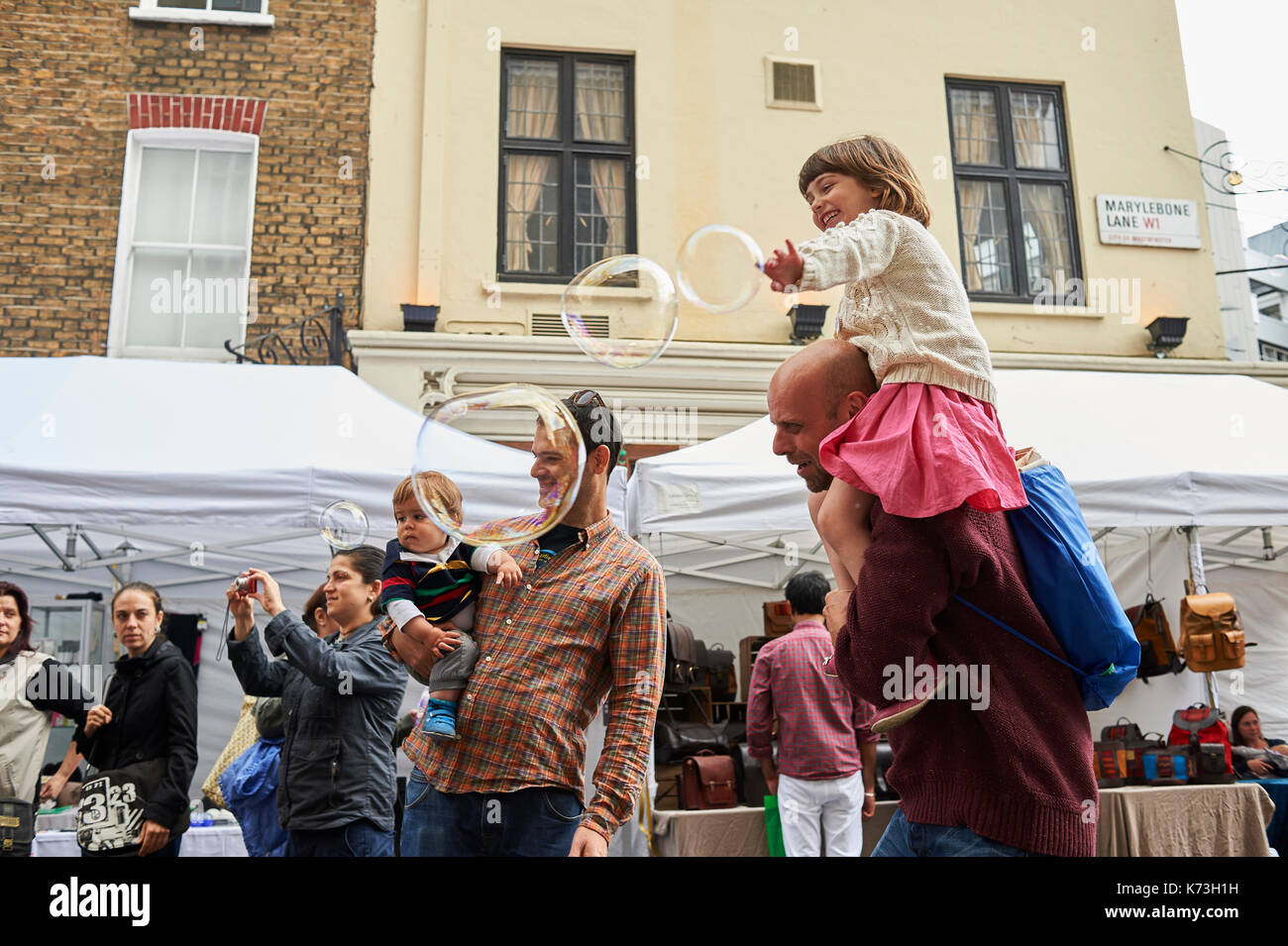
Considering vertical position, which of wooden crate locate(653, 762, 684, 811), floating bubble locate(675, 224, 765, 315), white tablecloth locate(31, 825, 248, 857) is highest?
floating bubble locate(675, 224, 765, 315)

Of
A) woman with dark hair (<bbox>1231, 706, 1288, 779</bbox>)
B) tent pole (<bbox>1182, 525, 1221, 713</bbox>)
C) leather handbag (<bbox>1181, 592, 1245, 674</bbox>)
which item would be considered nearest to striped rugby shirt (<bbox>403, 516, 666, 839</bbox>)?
leather handbag (<bbox>1181, 592, 1245, 674</bbox>)

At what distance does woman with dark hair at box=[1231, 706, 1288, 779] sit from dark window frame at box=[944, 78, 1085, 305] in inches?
184

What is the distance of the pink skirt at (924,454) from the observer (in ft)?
5.36

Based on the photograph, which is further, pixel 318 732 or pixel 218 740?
pixel 218 740

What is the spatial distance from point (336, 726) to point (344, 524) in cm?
146

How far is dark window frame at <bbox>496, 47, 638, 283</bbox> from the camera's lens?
9961 mm

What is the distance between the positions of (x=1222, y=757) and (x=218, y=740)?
6.88 meters

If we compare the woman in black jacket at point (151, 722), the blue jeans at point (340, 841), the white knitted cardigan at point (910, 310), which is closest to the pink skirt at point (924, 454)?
the white knitted cardigan at point (910, 310)

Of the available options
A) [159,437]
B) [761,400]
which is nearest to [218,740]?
[159,437]

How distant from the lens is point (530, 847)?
235 centimetres

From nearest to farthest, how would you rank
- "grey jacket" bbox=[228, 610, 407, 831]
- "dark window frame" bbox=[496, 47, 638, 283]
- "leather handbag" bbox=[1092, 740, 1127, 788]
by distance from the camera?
"grey jacket" bbox=[228, 610, 407, 831]
"leather handbag" bbox=[1092, 740, 1127, 788]
"dark window frame" bbox=[496, 47, 638, 283]

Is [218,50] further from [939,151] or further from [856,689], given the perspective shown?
[856,689]

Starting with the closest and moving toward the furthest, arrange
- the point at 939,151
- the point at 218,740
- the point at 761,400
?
the point at 218,740, the point at 761,400, the point at 939,151

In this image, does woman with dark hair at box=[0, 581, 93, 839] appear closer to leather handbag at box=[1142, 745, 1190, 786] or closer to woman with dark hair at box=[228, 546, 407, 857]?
woman with dark hair at box=[228, 546, 407, 857]
